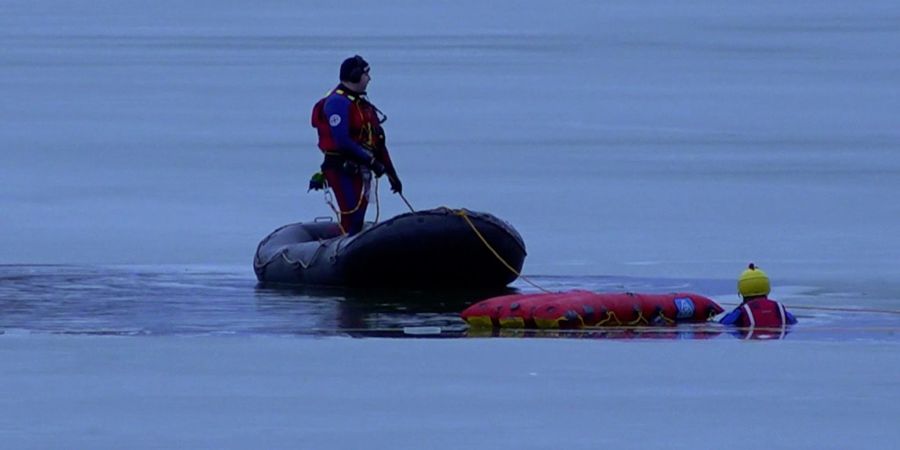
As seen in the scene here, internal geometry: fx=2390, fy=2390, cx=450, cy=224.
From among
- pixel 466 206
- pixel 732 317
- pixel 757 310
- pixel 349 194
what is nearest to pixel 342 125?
pixel 349 194

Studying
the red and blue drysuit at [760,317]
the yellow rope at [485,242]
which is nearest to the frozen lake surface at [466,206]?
the red and blue drysuit at [760,317]

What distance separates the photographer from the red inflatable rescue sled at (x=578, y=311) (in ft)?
35.6

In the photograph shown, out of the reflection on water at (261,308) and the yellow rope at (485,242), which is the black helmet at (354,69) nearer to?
the yellow rope at (485,242)

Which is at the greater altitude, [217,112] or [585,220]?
[217,112]

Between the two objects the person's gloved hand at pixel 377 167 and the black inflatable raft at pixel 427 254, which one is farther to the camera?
the person's gloved hand at pixel 377 167

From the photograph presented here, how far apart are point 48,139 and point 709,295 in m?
10.5

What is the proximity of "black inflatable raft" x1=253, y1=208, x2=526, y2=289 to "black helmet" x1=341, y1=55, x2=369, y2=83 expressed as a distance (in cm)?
84

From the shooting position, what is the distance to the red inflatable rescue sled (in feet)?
35.6

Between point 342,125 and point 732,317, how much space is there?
3123mm

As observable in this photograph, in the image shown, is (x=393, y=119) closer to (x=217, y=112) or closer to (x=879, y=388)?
(x=217, y=112)

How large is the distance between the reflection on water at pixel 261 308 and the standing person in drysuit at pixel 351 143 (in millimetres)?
682

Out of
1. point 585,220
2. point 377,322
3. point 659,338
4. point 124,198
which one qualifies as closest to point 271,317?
point 377,322

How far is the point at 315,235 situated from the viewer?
13992 mm

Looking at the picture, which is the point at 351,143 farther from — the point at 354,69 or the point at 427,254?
the point at 427,254
